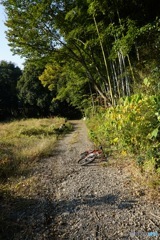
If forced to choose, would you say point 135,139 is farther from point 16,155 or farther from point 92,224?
point 16,155

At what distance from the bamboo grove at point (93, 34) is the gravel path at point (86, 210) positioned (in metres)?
3.58

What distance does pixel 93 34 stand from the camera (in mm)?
9234

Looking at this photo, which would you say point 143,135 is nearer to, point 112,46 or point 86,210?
point 86,210

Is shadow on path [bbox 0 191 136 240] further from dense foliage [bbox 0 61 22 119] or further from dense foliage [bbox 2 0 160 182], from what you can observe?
dense foliage [bbox 0 61 22 119]

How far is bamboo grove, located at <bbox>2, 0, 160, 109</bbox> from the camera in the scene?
23.0 ft

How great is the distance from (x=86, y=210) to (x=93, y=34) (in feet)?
25.3

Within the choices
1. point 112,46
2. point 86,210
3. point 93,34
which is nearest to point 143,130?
point 86,210

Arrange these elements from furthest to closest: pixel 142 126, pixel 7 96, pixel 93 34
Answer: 1. pixel 7 96
2. pixel 93 34
3. pixel 142 126

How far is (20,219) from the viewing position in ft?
9.71

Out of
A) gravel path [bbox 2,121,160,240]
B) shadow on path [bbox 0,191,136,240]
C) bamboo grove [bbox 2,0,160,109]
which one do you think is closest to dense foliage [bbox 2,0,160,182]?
bamboo grove [bbox 2,0,160,109]

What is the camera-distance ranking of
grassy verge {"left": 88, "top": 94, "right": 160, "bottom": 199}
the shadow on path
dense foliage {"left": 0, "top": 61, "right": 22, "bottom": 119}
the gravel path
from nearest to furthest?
the gravel path → the shadow on path → grassy verge {"left": 88, "top": 94, "right": 160, "bottom": 199} → dense foliage {"left": 0, "top": 61, "right": 22, "bottom": 119}

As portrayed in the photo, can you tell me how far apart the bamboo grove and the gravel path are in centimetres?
358

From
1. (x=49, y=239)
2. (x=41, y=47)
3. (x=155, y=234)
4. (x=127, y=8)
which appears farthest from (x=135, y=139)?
(x=41, y=47)

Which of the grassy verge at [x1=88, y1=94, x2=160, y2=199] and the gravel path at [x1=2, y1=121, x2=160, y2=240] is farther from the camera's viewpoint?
the grassy verge at [x1=88, y1=94, x2=160, y2=199]
